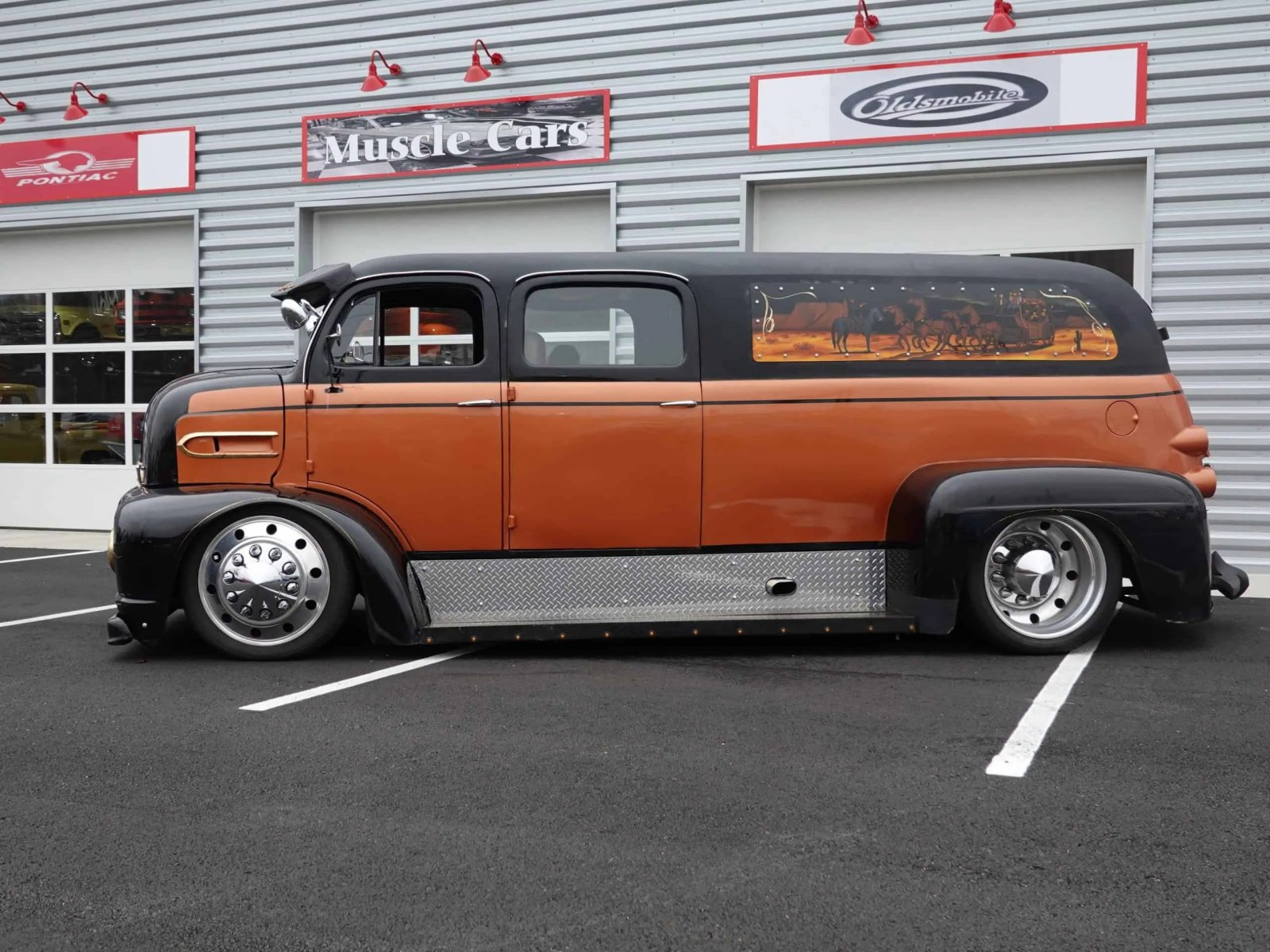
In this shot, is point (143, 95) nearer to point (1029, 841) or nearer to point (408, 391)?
point (408, 391)

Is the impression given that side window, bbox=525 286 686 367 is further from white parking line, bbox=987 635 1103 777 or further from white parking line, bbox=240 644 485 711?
white parking line, bbox=987 635 1103 777

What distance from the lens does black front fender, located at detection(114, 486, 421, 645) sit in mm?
5648

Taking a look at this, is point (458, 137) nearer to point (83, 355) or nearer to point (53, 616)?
point (83, 355)

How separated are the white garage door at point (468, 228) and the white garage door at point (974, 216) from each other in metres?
1.60

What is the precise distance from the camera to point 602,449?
5996mm

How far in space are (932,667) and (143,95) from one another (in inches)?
417

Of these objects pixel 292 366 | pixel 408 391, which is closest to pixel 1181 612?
pixel 408 391

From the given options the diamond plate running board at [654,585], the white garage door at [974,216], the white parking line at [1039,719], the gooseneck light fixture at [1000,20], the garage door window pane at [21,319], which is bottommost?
the white parking line at [1039,719]

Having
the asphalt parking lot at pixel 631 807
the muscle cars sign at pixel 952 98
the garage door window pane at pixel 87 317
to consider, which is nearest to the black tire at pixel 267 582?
the asphalt parking lot at pixel 631 807

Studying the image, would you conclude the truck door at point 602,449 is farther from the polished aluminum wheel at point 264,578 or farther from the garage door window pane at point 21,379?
the garage door window pane at point 21,379

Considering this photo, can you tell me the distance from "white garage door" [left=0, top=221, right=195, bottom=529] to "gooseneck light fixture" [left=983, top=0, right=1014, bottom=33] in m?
8.14

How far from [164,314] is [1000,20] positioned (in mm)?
8732

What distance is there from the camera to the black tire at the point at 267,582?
5711 mm

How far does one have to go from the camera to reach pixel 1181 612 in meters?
5.92
